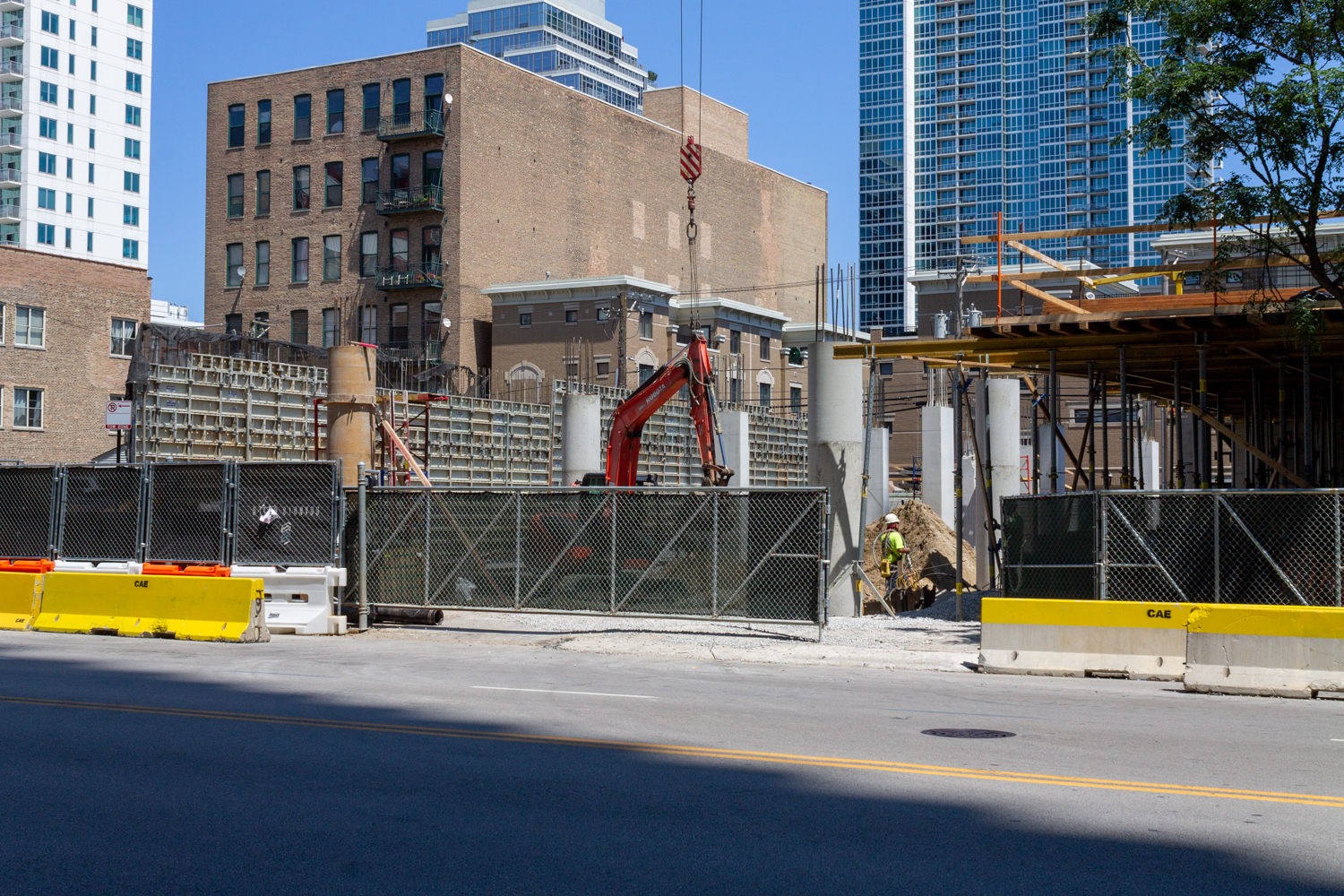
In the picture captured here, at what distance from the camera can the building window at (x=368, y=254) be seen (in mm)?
64625

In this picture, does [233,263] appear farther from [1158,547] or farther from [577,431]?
[1158,547]

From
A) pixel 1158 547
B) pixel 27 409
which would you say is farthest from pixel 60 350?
pixel 1158 547

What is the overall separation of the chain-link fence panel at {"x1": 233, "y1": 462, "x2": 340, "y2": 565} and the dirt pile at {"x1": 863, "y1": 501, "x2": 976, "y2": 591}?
13.6m

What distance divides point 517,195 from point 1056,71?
15110 cm

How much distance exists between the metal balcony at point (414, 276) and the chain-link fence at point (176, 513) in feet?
133

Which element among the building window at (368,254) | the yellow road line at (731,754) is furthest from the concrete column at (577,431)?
the building window at (368,254)

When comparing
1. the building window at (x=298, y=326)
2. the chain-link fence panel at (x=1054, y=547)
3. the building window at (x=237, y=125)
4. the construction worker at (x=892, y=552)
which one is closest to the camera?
the chain-link fence panel at (x=1054, y=547)

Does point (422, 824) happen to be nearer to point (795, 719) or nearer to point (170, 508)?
point (795, 719)

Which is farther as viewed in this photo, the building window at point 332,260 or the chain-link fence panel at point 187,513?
the building window at point 332,260

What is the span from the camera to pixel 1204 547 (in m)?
16.4

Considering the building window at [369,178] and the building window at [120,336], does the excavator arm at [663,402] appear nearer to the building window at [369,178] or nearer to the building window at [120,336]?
the building window at [120,336]

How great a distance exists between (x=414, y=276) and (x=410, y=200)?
362cm

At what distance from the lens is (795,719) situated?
456 inches

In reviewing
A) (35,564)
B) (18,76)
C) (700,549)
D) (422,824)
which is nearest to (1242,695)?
(700,549)
